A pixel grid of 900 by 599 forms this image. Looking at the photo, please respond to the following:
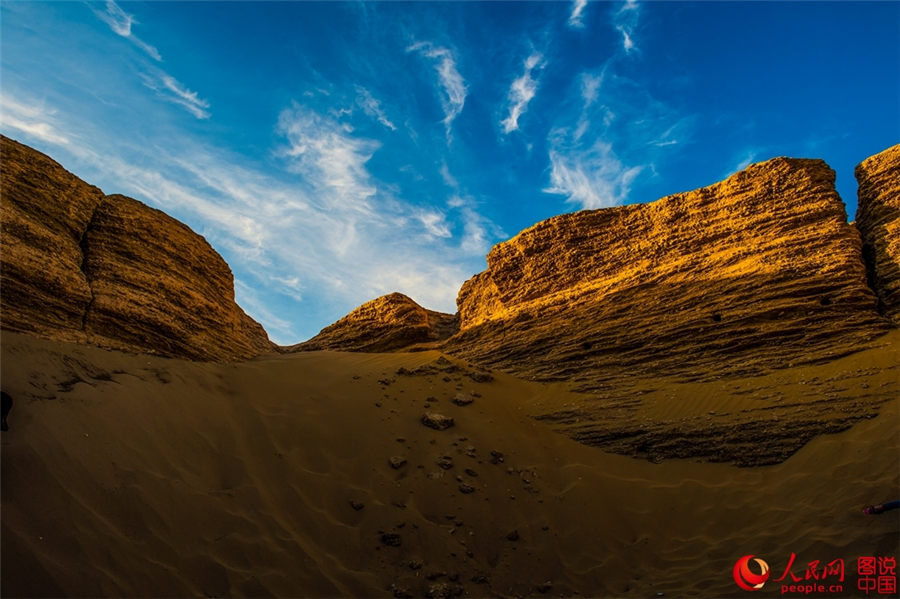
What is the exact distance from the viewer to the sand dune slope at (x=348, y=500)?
17.4ft

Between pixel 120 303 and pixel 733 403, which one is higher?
pixel 733 403

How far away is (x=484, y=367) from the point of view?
1559 centimetres

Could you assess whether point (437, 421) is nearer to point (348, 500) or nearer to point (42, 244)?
point (348, 500)

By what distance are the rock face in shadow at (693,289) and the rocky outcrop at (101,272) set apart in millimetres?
8765

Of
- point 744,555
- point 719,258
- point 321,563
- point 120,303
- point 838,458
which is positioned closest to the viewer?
point 321,563

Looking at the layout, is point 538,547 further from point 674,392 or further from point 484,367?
point 484,367

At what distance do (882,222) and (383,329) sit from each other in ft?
56.1

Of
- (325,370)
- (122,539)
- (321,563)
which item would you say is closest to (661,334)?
(325,370)

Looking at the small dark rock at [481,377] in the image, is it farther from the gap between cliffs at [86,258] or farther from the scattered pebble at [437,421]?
the gap between cliffs at [86,258]

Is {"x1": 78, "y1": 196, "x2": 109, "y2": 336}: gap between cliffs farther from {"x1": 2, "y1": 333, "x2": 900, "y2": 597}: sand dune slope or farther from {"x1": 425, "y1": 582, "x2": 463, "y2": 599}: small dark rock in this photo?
{"x1": 425, "y1": 582, "x2": 463, "y2": 599}: small dark rock


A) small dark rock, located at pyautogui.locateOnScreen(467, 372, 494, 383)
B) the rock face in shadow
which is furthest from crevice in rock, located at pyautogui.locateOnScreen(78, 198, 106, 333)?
the rock face in shadow

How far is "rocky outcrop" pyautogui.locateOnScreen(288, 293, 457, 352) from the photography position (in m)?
20.8

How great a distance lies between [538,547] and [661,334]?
7941 mm

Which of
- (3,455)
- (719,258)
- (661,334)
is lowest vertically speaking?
(3,455)
